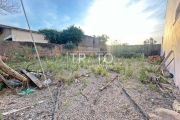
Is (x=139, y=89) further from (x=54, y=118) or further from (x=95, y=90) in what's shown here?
(x=54, y=118)

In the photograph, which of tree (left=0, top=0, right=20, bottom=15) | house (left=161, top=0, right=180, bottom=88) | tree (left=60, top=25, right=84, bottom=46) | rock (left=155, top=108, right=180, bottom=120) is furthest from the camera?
tree (left=60, top=25, right=84, bottom=46)

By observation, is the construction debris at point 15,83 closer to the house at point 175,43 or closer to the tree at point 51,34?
the house at point 175,43

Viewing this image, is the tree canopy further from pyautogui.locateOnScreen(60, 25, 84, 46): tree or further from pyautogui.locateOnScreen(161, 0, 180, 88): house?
pyautogui.locateOnScreen(161, 0, 180, 88): house

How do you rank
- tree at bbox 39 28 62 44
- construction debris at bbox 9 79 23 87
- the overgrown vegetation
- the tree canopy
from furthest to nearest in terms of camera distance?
the tree canopy
tree at bbox 39 28 62 44
the overgrown vegetation
construction debris at bbox 9 79 23 87

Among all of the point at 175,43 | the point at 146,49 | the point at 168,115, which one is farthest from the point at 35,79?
the point at 146,49

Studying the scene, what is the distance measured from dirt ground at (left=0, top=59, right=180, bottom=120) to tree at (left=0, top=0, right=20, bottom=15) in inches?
134

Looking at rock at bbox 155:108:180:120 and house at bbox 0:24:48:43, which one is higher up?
house at bbox 0:24:48:43

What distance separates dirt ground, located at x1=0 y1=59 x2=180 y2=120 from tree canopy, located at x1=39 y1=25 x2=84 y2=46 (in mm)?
10466

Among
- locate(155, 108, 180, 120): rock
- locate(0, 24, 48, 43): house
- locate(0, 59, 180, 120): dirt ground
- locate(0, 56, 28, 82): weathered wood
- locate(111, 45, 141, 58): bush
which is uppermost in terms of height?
locate(0, 24, 48, 43): house

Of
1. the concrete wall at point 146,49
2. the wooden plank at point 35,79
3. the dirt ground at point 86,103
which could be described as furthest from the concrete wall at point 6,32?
the concrete wall at point 146,49

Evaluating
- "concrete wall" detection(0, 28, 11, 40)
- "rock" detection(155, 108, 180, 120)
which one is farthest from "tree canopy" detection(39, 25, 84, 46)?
"rock" detection(155, 108, 180, 120)

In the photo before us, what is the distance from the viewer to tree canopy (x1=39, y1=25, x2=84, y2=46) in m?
12.4

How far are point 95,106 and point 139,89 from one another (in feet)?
4.83

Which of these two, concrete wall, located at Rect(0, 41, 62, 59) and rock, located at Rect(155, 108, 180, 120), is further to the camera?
concrete wall, located at Rect(0, 41, 62, 59)
